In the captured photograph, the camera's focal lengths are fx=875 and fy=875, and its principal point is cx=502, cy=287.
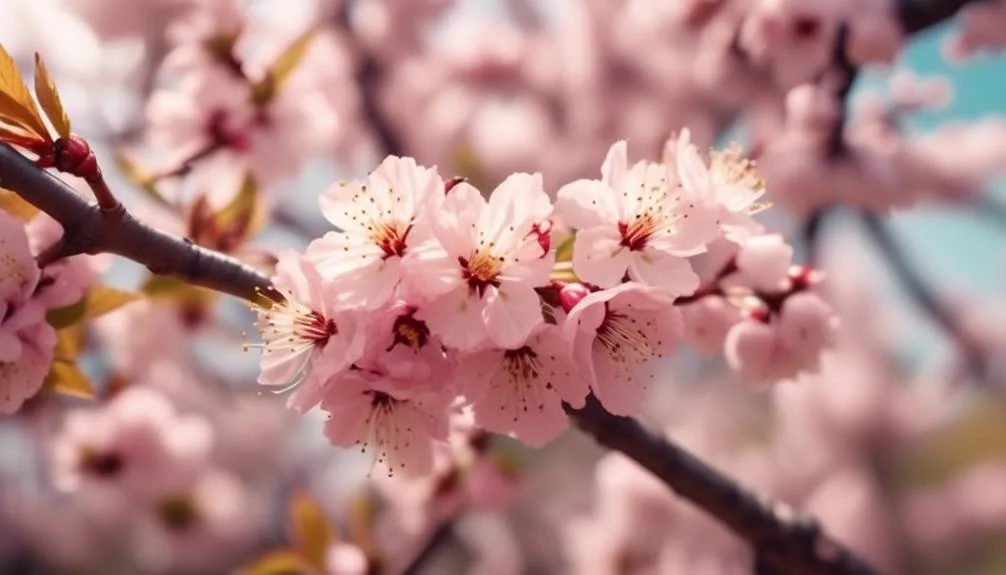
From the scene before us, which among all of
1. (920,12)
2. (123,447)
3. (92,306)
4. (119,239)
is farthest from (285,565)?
(920,12)

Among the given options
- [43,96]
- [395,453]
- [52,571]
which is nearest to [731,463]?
[395,453]

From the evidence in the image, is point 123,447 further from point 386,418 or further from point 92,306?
point 386,418

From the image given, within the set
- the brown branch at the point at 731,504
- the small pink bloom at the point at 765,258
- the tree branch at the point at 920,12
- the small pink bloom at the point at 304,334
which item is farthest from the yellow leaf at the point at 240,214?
the tree branch at the point at 920,12

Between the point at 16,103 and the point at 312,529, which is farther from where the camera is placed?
the point at 312,529

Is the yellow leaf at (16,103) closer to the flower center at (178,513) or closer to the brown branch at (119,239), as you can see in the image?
the brown branch at (119,239)

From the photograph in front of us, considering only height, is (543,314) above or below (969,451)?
above

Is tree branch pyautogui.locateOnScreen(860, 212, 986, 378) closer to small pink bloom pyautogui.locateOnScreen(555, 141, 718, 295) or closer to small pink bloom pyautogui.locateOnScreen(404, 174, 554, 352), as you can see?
small pink bloom pyautogui.locateOnScreen(555, 141, 718, 295)

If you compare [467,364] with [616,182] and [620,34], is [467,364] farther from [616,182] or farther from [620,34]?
[620,34]

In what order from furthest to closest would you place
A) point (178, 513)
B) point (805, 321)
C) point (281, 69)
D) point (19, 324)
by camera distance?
point (178, 513), point (281, 69), point (805, 321), point (19, 324)
